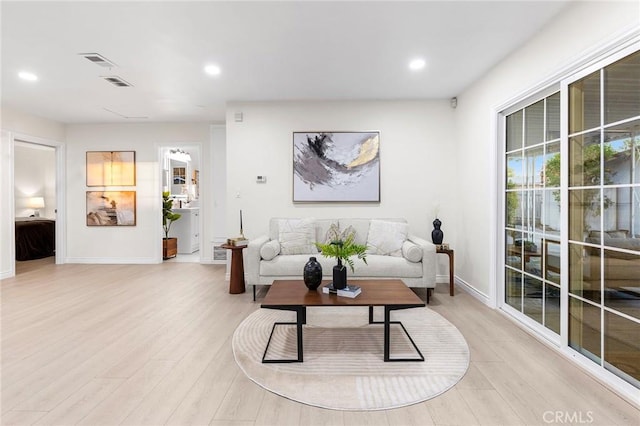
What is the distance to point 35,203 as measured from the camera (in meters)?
7.86

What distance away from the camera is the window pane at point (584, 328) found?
2172mm

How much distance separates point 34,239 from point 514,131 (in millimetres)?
A: 8752

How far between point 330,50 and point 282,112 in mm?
1715

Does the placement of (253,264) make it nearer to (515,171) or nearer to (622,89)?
(515,171)

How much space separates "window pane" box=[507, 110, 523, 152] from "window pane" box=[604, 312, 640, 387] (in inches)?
70.2

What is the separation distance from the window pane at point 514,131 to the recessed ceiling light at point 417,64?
107 centimetres

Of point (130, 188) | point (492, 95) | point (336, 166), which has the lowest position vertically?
point (130, 188)

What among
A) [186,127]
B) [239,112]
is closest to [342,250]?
[239,112]

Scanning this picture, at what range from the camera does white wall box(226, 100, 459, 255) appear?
15.1 feet

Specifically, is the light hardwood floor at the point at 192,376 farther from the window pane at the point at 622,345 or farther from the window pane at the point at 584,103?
the window pane at the point at 584,103

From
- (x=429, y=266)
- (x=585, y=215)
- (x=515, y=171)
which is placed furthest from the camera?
(x=429, y=266)

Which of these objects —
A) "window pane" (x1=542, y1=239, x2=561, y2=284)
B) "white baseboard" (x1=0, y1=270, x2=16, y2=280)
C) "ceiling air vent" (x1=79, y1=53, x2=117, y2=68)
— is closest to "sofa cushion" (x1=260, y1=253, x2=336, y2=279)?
"window pane" (x1=542, y1=239, x2=561, y2=284)

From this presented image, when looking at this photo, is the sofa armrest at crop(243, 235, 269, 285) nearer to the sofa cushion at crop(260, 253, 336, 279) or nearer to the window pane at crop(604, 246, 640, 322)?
the sofa cushion at crop(260, 253, 336, 279)

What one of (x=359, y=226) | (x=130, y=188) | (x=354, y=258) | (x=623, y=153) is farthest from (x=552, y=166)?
(x=130, y=188)
